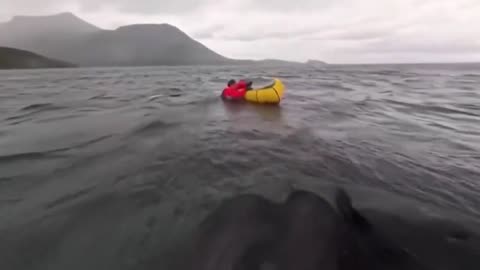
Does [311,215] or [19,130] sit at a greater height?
[311,215]

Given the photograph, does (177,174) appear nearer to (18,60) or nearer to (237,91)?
(237,91)

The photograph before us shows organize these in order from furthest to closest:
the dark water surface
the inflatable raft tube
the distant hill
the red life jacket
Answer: the distant hill, the red life jacket, the inflatable raft tube, the dark water surface

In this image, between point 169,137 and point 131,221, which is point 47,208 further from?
point 169,137

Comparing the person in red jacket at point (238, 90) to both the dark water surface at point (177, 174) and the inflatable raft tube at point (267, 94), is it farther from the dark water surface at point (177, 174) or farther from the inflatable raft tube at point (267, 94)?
the dark water surface at point (177, 174)

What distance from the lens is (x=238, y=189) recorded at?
5.38 meters

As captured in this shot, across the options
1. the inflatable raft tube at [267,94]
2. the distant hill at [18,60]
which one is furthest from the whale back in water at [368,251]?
the distant hill at [18,60]

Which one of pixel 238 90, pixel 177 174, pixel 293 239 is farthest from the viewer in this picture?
pixel 238 90

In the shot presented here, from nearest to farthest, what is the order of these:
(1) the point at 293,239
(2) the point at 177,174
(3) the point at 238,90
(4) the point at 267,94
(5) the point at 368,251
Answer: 1. (5) the point at 368,251
2. (1) the point at 293,239
3. (2) the point at 177,174
4. (4) the point at 267,94
5. (3) the point at 238,90

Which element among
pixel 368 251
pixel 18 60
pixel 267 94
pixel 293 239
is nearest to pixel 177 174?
pixel 293 239

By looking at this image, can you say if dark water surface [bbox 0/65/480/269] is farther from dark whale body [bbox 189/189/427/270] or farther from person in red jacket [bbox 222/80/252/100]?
person in red jacket [bbox 222/80/252/100]

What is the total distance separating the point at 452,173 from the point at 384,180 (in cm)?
166

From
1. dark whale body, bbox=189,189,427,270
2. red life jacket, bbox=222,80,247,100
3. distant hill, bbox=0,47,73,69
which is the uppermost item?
dark whale body, bbox=189,189,427,270

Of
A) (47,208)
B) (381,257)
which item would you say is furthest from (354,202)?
(47,208)

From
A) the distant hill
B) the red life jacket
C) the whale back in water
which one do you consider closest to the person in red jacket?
the red life jacket
